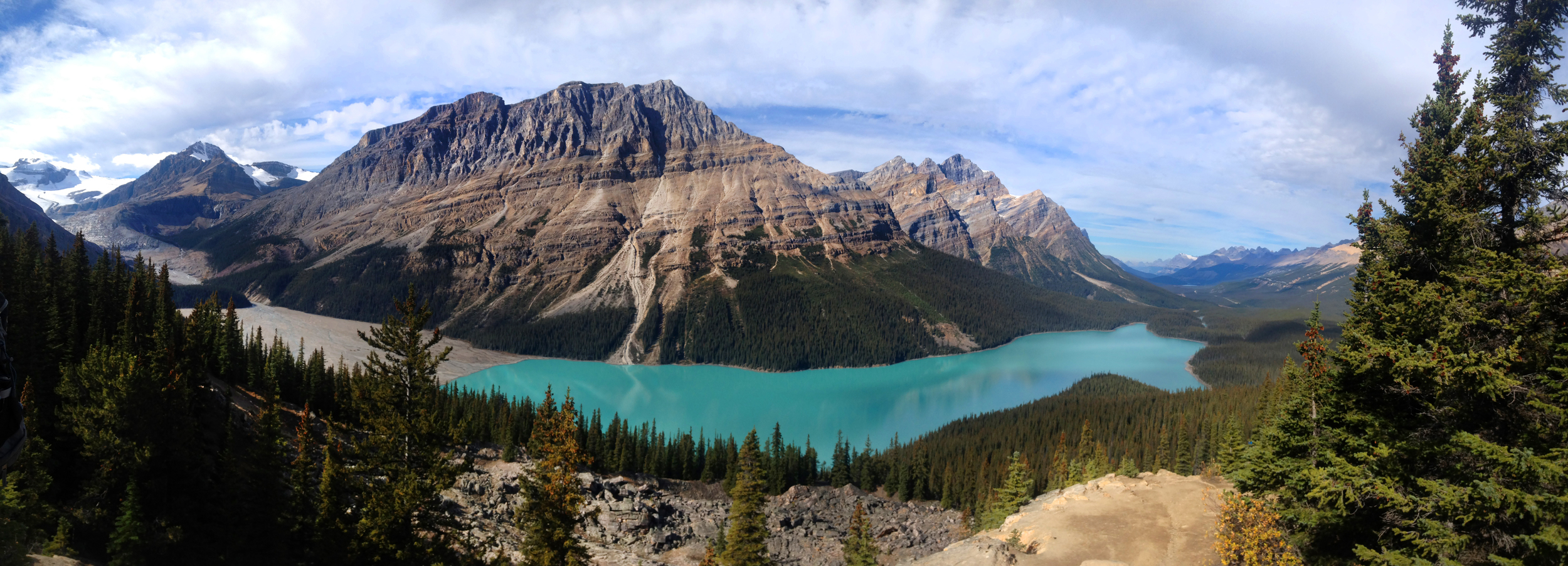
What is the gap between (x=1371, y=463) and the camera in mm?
12250

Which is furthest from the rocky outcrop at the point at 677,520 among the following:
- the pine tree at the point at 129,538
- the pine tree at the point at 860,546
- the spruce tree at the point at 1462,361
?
the spruce tree at the point at 1462,361

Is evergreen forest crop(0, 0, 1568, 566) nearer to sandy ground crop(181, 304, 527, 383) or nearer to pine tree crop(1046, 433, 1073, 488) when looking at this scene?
pine tree crop(1046, 433, 1073, 488)

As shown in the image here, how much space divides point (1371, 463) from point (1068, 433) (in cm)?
7067

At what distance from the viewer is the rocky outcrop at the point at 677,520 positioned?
41.4m

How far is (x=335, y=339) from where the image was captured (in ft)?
502

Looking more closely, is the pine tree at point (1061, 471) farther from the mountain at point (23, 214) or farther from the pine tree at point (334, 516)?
the mountain at point (23, 214)

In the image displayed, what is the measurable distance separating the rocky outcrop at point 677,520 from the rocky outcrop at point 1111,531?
16.4m

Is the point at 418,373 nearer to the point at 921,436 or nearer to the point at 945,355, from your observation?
the point at 921,436

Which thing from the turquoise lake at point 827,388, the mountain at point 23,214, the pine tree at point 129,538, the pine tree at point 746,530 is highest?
the mountain at point 23,214

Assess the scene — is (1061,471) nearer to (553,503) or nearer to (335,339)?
(553,503)

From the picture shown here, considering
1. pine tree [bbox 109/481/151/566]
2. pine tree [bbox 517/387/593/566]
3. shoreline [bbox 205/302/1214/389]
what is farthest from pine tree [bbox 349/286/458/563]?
shoreline [bbox 205/302/1214/389]

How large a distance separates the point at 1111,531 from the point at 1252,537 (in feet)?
28.3

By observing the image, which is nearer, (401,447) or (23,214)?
(401,447)

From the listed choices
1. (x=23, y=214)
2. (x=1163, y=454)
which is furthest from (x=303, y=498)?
(x=23, y=214)
